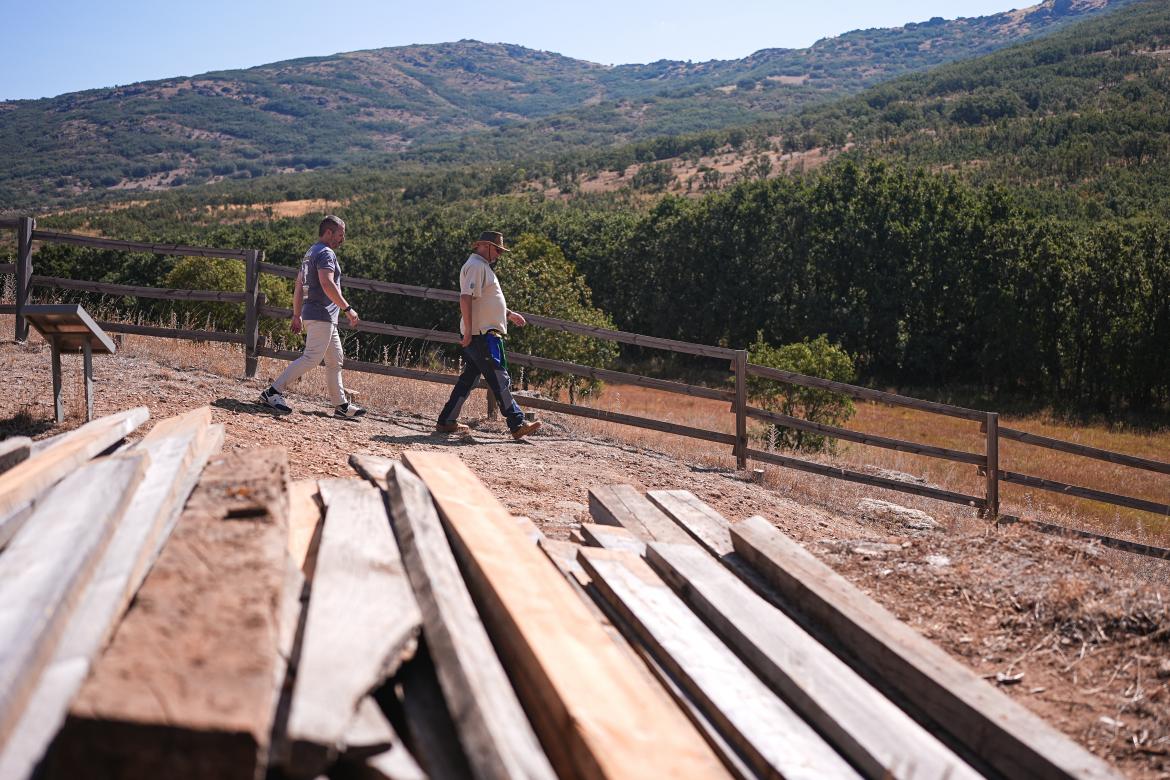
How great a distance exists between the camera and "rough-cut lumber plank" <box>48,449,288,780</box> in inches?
64.0

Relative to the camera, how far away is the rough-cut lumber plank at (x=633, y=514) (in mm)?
4191

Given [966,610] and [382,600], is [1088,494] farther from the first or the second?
[382,600]

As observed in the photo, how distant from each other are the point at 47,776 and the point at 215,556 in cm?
77

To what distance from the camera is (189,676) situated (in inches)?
69.1

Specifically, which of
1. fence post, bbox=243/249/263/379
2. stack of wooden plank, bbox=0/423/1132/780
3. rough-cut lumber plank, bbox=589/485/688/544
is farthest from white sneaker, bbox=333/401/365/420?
stack of wooden plank, bbox=0/423/1132/780

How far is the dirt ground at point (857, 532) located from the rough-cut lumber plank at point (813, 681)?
962 millimetres

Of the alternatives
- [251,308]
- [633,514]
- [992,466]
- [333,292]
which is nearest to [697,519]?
[633,514]

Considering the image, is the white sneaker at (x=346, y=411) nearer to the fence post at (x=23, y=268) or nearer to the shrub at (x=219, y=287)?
the fence post at (x=23, y=268)

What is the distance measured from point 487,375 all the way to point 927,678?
5941mm

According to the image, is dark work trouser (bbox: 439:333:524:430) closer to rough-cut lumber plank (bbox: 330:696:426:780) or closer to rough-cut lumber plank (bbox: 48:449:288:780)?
rough-cut lumber plank (bbox: 48:449:288:780)

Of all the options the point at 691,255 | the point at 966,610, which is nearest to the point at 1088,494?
the point at 966,610

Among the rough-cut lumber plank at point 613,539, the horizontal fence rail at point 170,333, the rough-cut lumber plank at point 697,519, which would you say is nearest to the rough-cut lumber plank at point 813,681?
the rough-cut lumber plank at point 613,539

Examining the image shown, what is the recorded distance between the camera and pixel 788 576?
11.2 ft

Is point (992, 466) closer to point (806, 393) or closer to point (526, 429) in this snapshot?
point (526, 429)
